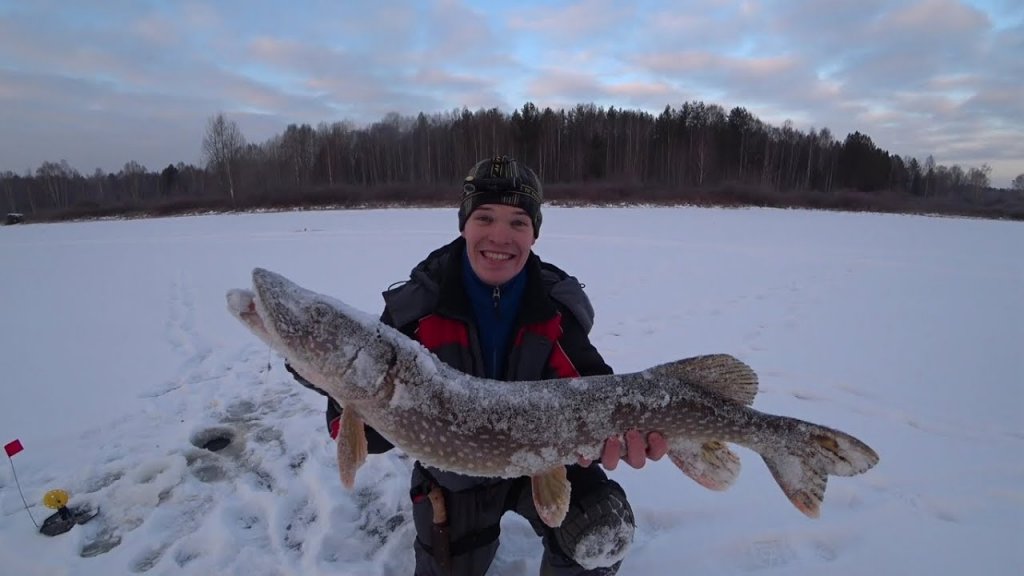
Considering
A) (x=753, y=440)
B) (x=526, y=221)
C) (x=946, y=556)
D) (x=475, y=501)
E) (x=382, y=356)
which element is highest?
(x=526, y=221)

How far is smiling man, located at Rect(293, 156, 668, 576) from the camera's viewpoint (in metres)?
2.49

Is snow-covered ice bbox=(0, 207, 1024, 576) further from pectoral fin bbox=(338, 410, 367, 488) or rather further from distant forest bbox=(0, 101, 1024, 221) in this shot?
distant forest bbox=(0, 101, 1024, 221)

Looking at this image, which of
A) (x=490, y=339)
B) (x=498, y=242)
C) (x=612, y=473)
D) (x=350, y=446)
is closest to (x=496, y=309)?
(x=490, y=339)

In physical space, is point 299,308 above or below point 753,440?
above

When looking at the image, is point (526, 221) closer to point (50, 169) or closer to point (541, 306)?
point (541, 306)

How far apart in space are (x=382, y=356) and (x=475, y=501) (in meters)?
1.19

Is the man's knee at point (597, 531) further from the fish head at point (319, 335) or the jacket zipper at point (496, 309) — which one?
the fish head at point (319, 335)

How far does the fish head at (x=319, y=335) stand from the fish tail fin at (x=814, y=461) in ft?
5.60

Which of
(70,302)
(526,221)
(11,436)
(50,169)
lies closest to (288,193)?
(70,302)

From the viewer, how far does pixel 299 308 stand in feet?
5.80

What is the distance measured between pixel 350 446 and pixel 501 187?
Answer: 1.40m

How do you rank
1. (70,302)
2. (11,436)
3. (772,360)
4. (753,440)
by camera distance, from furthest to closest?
(70,302) → (772,360) → (11,436) → (753,440)

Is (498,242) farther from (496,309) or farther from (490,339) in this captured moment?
(490,339)

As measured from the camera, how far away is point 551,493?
210 centimetres
